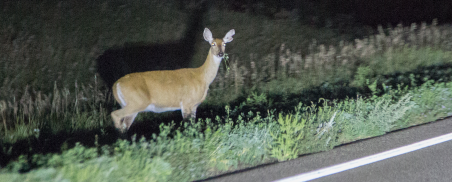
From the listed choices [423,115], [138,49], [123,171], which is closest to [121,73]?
[138,49]

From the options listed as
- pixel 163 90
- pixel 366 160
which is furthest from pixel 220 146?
pixel 366 160

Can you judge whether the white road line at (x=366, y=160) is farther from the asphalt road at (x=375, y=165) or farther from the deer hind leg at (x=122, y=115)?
the deer hind leg at (x=122, y=115)

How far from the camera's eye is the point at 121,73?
7.95m

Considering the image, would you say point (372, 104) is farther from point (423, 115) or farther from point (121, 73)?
Result: point (121, 73)

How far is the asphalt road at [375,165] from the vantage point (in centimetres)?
484

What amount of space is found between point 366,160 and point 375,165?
6.7 inches

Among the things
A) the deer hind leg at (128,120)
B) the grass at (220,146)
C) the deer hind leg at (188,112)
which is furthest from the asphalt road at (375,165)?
the deer hind leg at (128,120)

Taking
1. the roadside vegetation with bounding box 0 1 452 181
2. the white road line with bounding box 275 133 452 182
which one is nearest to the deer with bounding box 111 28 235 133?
the roadside vegetation with bounding box 0 1 452 181

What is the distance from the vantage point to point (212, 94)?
7.91 m

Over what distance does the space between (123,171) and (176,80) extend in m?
2.42

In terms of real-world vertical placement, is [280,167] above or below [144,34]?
below

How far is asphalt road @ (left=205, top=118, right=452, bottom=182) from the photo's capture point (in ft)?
15.9

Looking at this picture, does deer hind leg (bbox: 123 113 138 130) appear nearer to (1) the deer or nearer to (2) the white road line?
(1) the deer

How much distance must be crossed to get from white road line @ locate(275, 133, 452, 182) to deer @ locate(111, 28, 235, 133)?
7.98ft
